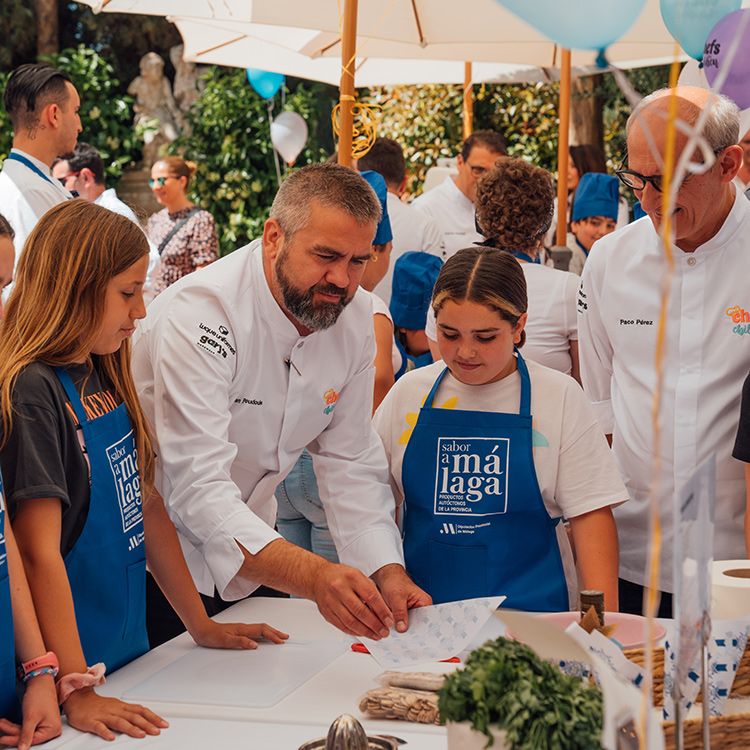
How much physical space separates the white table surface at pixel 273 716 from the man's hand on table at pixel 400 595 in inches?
3.6

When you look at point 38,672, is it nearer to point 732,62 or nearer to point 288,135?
point 732,62

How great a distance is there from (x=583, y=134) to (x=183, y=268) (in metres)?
4.56

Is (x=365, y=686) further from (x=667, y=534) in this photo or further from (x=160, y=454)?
(x=667, y=534)

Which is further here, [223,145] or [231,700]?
[223,145]

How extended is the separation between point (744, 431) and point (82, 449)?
1.22 metres

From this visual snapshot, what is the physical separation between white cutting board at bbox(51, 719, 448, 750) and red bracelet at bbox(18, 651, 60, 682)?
0.11 metres

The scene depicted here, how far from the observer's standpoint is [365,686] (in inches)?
72.9

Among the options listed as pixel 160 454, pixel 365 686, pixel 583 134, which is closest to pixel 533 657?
pixel 365 686

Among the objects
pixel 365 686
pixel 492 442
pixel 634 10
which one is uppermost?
pixel 634 10

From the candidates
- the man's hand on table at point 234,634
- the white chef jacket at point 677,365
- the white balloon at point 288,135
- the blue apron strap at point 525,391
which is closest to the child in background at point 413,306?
the white chef jacket at point 677,365

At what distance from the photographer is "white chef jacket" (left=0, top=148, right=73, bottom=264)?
400cm

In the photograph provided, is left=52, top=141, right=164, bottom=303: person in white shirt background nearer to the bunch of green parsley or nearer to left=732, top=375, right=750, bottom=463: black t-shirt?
left=732, top=375, right=750, bottom=463: black t-shirt

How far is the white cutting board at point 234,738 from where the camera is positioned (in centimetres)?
160

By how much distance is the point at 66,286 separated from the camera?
1886 mm
